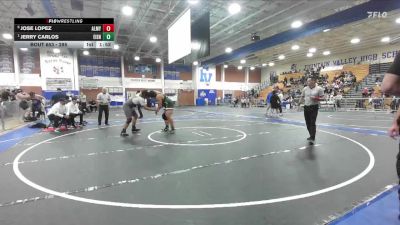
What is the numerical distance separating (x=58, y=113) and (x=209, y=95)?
25.9 m

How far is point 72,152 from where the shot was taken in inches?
211

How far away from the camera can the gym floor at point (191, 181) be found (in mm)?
2457

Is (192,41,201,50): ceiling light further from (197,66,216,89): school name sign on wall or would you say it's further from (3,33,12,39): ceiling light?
(197,66,216,89): school name sign on wall

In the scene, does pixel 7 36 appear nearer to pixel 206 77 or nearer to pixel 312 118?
pixel 206 77

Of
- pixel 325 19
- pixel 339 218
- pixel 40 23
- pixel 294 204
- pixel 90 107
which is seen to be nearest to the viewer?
pixel 339 218

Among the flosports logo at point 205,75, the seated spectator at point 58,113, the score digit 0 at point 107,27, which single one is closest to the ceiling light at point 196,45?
the score digit 0 at point 107,27

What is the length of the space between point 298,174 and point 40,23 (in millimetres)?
10039

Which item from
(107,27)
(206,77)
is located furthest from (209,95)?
(107,27)

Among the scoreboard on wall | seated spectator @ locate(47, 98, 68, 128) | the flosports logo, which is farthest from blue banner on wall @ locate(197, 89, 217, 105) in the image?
seated spectator @ locate(47, 98, 68, 128)

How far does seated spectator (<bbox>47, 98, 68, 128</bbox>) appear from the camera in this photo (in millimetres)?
8836

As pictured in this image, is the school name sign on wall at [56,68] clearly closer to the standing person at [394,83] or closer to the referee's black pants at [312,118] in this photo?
the referee's black pants at [312,118]

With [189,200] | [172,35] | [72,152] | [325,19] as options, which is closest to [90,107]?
[172,35]

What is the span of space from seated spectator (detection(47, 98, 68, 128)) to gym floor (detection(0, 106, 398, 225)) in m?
3.02

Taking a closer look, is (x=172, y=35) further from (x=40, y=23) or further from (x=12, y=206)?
(x=12, y=206)
